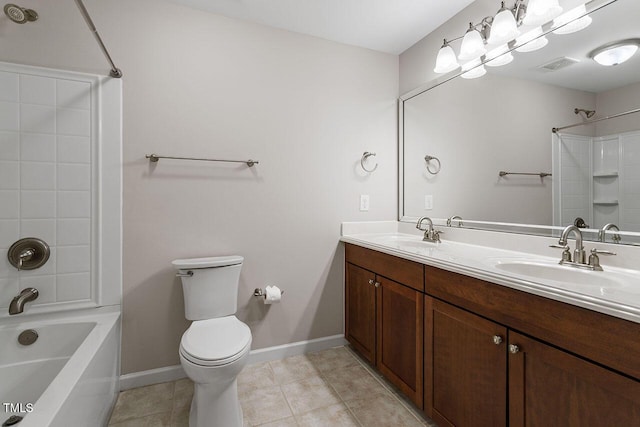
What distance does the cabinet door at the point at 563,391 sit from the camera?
790 millimetres

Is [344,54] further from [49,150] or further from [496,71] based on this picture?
[49,150]

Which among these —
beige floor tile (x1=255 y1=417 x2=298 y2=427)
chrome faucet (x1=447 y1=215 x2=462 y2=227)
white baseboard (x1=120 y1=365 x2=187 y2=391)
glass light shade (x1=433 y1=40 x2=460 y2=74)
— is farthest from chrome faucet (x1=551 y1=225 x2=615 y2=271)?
A: white baseboard (x1=120 y1=365 x2=187 y2=391)

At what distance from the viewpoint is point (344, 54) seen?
7.69 ft

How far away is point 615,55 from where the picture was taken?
126 cm

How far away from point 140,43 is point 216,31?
467 mm

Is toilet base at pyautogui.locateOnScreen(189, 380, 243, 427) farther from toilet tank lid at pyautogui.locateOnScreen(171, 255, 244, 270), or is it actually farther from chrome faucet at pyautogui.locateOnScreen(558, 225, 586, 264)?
chrome faucet at pyautogui.locateOnScreen(558, 225, 586, 264)

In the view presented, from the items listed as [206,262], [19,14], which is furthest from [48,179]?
[206,262]

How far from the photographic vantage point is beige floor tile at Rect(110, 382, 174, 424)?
1579 millimetres

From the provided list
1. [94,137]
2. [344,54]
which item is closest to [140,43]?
[94,137]

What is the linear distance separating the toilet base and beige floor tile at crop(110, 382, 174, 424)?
1.14 ft

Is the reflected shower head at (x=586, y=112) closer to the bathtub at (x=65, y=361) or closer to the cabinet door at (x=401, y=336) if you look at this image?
the cabinet door at (x=401, y=336)

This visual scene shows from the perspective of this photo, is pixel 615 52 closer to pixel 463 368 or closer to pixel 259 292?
pixel 463 368

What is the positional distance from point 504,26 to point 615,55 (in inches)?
19.9

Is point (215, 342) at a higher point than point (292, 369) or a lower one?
higher
